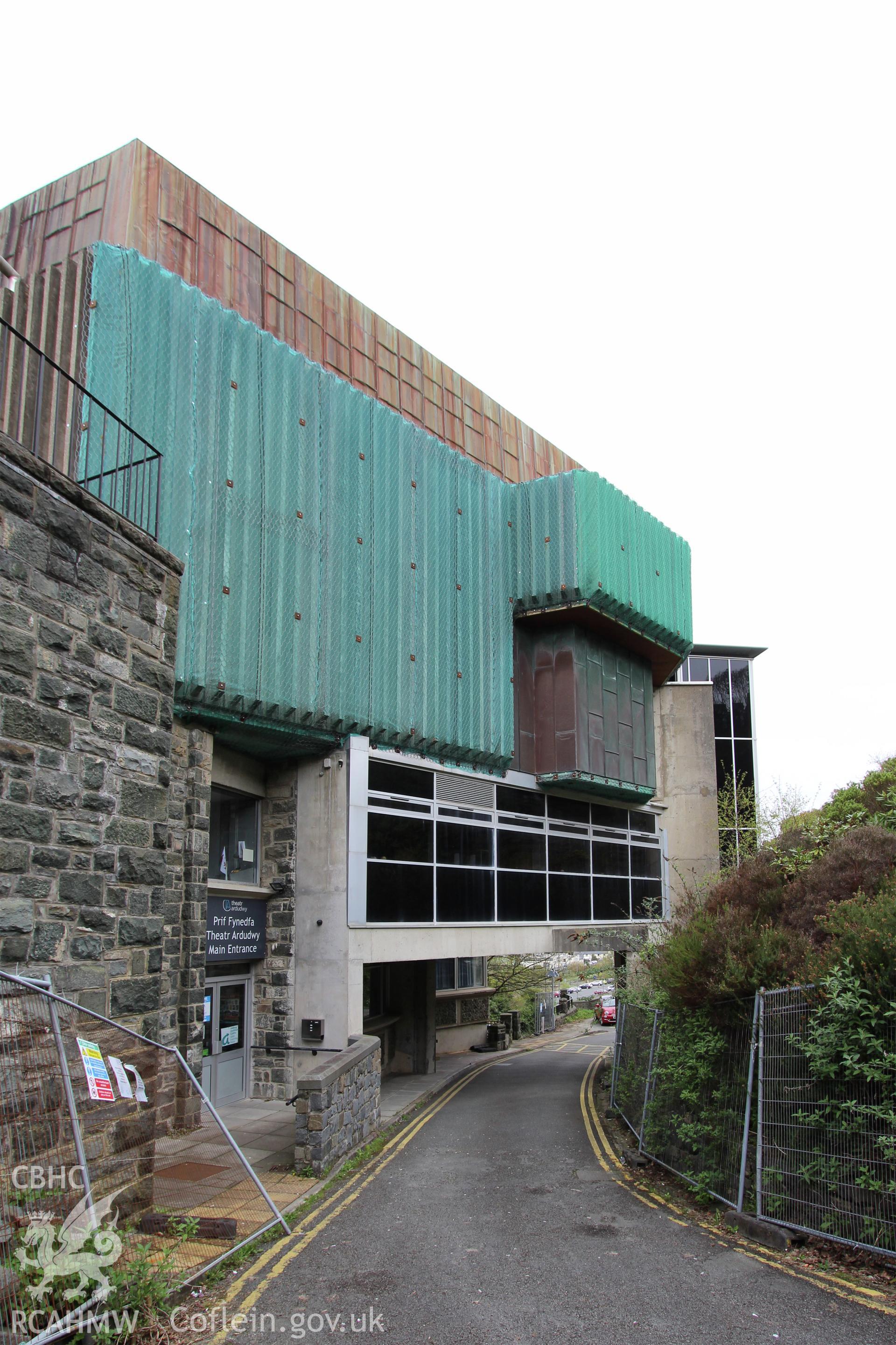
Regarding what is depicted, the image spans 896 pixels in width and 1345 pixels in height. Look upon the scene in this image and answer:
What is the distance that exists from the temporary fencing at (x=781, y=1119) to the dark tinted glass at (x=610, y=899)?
15367 millimetres

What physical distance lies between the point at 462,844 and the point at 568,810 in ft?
16.8

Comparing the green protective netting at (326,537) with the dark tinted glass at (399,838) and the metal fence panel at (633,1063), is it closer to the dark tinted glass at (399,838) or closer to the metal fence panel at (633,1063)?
the dark tinted glass at (399,838)

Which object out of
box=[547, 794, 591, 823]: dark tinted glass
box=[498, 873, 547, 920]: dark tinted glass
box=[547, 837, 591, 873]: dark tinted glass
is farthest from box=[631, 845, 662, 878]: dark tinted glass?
box=[498, 873, 547, 920]: dark tinted glass

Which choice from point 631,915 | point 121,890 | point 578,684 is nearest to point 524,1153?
point 121,890

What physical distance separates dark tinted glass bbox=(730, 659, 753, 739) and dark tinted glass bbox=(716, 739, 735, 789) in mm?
855

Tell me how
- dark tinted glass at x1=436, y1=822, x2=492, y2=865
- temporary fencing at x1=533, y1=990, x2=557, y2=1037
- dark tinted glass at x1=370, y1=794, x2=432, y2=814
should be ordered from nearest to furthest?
dark tinted glass at x1=370, y1=794, x2=432, y2=814 < dark tinted glass at x1=436, y1=822, x2=492, y2=865 < temporary fencing at x1=533, y1=990, x2=557, y2=1037

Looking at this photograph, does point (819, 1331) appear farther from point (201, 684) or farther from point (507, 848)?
point (507, 848)

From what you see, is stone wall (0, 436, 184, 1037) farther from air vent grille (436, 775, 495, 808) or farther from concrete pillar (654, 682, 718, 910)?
concrete pillar (654, 682, 718, 910)

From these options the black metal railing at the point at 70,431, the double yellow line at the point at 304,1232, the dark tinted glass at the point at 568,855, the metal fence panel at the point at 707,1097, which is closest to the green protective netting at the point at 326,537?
the black metal railing at the point at 70,431

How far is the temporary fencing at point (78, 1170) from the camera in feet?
19.5

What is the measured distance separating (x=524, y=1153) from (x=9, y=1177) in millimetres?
9583

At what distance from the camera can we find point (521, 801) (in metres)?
25.0

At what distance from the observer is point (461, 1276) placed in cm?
823

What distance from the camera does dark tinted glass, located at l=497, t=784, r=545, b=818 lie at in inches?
955
